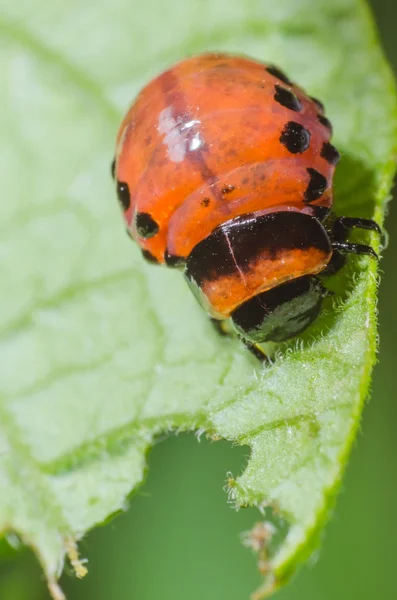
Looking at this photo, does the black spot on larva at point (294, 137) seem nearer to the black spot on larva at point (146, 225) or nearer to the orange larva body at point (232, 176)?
the orange larva body at point (232, 176)

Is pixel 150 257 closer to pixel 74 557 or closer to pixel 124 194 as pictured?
pixel 124 194

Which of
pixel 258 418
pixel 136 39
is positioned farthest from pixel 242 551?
pixel 136 39

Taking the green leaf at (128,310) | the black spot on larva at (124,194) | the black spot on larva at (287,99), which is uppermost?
the black spot on larva at (287,99)

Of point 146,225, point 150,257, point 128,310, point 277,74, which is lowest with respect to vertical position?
point 128,310

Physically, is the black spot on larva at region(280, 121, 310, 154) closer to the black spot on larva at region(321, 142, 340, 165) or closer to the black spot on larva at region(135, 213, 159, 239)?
the black spot on larva at region(321, 142, 340, 165)

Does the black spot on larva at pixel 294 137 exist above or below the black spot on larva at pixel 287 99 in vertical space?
below

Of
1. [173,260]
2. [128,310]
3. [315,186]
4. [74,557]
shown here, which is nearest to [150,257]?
[173,260]

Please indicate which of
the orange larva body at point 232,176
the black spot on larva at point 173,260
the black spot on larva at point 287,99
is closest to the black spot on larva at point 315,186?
the orange larva body at point 232,176
